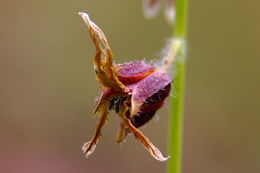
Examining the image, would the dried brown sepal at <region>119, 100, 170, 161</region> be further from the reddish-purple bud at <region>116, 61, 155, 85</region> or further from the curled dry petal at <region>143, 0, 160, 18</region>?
the curled dry petal at <region>143, 0, 160, 18</region>

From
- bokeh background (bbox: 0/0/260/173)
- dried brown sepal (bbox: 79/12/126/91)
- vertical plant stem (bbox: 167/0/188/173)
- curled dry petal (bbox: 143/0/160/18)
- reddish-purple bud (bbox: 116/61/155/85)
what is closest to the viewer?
dried brown sepal (bbox: 79/12/126/91)

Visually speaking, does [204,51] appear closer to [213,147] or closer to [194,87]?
[194,87]

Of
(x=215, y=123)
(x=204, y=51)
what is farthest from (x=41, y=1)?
(x=215, y=123)

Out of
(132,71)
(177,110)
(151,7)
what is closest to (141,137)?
(132,71)

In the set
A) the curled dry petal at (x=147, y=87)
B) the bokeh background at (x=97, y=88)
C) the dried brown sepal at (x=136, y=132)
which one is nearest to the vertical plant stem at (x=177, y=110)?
the curled dry petal at (x=147, y=87)

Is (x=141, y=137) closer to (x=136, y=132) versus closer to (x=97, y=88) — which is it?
(x=136, y=132)

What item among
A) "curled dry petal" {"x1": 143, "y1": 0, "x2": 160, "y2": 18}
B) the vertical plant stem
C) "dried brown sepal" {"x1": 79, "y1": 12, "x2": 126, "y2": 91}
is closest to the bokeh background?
"curled dry petal" {"x1": 143, "y1": 0, "x2": 160, "y2": 18}

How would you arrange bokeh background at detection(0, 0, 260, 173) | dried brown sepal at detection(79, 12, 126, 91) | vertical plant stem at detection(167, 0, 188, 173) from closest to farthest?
dried brown sepal at detection(79, 12, 126, 91) → vertical plant stem at detection(167, 0, 188, 173) → bokeh background at detection(0, 0, 260, 173)
